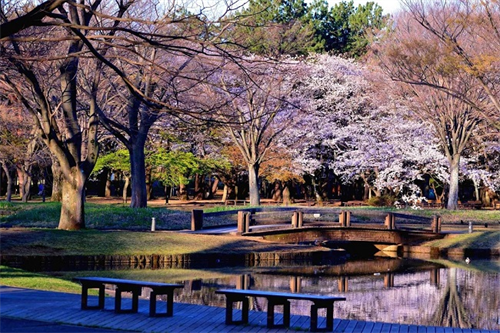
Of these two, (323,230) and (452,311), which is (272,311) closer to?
(452,311)

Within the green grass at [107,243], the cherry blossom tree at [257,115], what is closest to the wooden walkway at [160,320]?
the green grass at [107,243]

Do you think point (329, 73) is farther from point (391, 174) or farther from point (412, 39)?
point (412, 39)

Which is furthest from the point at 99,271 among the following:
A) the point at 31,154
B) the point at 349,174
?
the point at 349,174

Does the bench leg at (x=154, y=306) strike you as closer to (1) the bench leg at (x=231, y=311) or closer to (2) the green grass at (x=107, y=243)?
(1) the bench leg at (x=231, y=311)

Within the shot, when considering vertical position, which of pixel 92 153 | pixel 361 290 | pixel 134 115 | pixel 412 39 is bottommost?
pixel 361 290

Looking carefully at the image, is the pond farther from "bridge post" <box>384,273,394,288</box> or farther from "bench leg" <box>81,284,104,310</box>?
"bench leg" <box>81,284,104,310</box>

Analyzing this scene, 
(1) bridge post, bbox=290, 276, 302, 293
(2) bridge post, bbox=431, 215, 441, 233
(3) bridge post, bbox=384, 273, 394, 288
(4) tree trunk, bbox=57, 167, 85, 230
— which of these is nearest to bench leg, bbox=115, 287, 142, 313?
(1) bridge post, bbox=290, 276, 302, 293

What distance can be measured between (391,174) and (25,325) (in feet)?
145

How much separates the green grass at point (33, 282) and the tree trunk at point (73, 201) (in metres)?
7.72

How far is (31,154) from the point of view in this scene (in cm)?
4866

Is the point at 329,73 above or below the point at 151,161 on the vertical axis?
above

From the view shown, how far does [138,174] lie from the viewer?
1467 inches

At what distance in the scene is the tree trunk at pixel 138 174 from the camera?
37.0m

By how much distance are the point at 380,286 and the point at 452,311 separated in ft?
14.8
